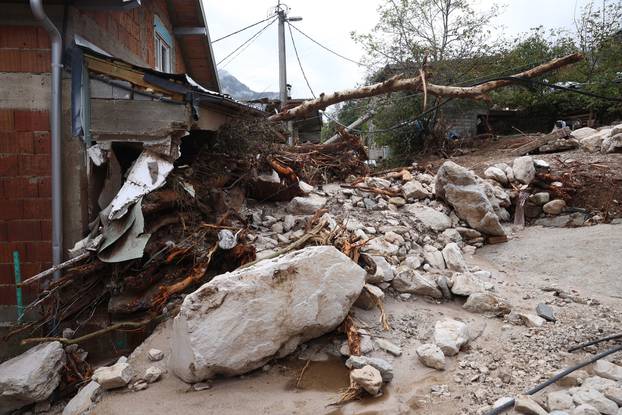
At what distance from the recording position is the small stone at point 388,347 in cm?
343

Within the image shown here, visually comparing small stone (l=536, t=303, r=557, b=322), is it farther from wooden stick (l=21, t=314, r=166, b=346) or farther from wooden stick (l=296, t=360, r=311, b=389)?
wooden stick (l=21, t=314, r=166, b=346)

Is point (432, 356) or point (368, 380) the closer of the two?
point (368, 380)

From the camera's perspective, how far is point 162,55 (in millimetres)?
7898

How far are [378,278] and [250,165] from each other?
2.81m

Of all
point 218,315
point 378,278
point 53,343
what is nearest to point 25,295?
point 53,343

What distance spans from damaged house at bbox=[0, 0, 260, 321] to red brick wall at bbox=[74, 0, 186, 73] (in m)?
0.10

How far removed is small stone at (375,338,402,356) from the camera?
3432mm

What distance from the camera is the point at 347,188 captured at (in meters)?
7.72

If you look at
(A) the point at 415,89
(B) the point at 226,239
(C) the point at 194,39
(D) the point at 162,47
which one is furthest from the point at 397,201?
(C) the point at 194,39

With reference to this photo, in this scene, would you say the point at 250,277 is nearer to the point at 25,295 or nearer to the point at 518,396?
the point at 518,396

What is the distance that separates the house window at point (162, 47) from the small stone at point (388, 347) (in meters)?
6.46

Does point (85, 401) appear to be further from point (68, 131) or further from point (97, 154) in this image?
point (68, 131)

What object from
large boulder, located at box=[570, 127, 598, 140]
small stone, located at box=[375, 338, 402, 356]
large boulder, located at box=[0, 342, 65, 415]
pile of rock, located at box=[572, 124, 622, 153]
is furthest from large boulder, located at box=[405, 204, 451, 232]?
large boulder, located at box=[570, 127, 598, 140]

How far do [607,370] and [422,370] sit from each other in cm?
133
